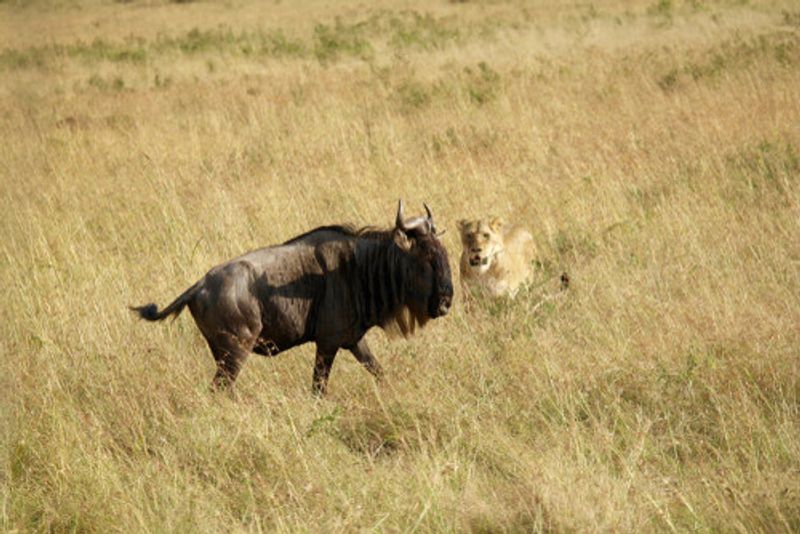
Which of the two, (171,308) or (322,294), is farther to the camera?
(322,294)

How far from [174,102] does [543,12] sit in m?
14.7

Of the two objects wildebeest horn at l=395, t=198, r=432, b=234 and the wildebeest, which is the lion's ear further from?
wildebeest horn at l=395, t=198, r=432, b=234

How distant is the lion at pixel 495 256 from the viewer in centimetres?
743

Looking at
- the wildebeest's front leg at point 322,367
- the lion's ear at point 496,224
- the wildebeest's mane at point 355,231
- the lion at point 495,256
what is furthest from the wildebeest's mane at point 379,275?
the lion's ear at point 496,224

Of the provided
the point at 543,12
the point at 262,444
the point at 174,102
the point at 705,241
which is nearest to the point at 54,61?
the point at 174,102

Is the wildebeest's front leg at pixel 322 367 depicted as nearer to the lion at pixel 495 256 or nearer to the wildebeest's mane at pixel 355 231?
the wildebeest's mane at pixel 355 231

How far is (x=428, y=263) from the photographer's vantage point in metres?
5.61

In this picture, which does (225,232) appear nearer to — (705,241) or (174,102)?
(705,241)

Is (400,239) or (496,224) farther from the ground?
(400,239)

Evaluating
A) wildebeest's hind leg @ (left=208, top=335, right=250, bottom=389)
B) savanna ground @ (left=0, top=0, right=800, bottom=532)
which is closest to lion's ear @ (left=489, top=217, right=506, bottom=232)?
savanna ground @ (left=0, top=0, right=800, bottom=532)

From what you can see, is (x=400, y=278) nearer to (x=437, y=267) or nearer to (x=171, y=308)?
(x=437, y=267)

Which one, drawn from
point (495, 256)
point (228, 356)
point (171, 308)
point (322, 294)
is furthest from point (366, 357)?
point (495, 256)

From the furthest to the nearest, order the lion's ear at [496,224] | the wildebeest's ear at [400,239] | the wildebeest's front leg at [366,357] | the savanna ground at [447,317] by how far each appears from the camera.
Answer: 1. the lion's ear at [496,224]
2. the wildebeest's front leg at [366,357]
3. the wildebeest's ear at [400,239]
4. the savanna ground at [447,317]

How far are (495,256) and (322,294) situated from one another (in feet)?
7.23
